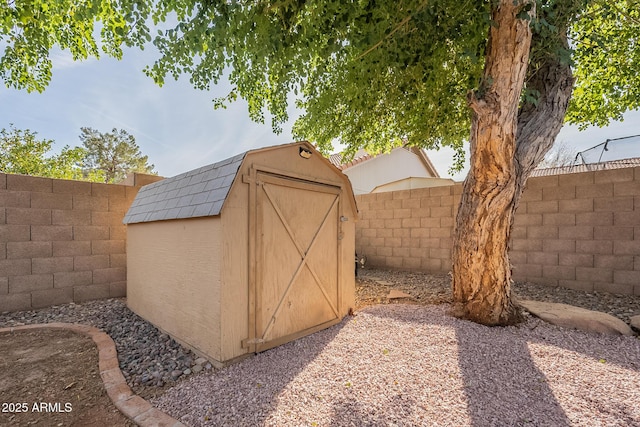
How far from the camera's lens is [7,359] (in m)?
2.76

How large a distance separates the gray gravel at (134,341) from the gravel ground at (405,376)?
0.6 inches

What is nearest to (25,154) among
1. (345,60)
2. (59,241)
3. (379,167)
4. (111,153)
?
(111,153)

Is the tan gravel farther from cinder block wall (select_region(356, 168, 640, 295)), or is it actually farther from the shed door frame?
cinder block wall (select_region(356, 168, 640, 295))

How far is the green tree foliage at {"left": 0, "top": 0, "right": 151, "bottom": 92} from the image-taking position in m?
3.48

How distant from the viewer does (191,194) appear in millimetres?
3051

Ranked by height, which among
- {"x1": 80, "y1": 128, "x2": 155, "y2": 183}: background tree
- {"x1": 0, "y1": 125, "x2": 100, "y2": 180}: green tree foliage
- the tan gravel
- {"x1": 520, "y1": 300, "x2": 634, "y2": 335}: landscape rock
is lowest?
the tan gravel

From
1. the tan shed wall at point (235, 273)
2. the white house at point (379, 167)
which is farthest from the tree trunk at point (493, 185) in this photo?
the white house at point (379, 167)

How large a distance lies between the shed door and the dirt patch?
4.28 feet

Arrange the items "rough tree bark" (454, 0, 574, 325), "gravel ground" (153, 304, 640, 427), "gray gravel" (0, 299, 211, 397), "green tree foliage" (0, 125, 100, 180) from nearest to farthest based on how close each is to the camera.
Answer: "gravel ground" (153, 304, 640, 427) → "gray gravel" (0, 299, 211, 397) → "rough tree bark" (454, 0, 574, 325) → "green tree foliage" (0, 125, 100, 180)

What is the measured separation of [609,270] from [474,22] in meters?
4.15

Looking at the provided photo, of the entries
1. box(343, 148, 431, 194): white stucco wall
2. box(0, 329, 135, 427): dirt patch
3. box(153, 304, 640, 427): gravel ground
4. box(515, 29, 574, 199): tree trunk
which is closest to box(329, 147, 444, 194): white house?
box(343, 148, 431, 194): white stucco wall

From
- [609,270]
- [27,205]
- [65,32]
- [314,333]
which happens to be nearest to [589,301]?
[609,270]

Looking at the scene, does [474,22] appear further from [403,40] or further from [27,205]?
[27,205]

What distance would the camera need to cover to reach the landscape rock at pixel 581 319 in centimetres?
308
